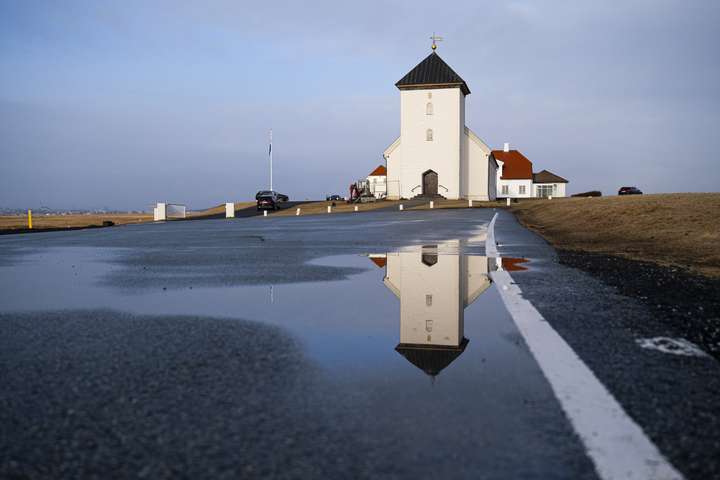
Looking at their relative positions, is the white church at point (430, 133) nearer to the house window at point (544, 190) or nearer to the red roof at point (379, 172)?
the house window at point (544, 190)

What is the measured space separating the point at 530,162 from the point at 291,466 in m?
104

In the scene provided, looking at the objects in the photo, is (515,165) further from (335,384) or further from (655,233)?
(335,384)

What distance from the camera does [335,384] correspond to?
3500 millimetres

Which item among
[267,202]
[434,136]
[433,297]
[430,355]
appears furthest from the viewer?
[434,136]

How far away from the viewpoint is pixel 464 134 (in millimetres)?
69312

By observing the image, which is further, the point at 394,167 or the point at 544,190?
the point at 544,190

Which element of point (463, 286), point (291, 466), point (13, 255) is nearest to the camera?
point (291, 466)

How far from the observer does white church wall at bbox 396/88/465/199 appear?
64750 millimetres

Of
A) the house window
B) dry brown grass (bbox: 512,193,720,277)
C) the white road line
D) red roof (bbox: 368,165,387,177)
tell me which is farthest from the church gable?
the white road line

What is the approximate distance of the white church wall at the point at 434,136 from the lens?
64.8m

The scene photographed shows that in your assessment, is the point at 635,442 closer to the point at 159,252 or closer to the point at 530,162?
the point at 159,252

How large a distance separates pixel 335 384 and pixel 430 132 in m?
63.1

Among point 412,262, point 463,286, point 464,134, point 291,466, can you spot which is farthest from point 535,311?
point 464,134

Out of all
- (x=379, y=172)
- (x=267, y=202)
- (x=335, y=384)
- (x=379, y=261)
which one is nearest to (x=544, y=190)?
(x=379, y=172)
